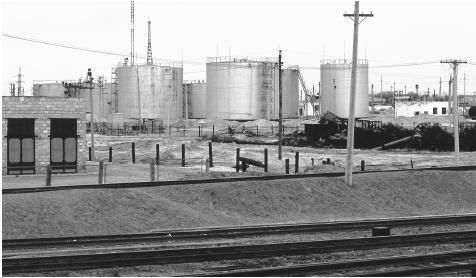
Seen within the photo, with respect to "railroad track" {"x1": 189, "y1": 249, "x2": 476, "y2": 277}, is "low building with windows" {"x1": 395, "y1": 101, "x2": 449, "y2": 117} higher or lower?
higher

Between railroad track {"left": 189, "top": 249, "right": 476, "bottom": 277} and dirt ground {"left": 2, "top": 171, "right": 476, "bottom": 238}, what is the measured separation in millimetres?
9711

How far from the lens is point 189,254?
15.0 meters

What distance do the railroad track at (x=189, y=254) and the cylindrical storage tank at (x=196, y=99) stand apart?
94939 millimetres

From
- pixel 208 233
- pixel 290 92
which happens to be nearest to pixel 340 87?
pixel 290 92

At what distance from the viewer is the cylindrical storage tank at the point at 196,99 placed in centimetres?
11325

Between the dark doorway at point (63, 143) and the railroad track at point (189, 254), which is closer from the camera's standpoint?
the railroad track at point (189, 254)

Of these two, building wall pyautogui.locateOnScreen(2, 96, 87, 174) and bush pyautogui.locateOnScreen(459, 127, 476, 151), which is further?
bush pyautogui.locateOnScreen(459, 127, 476, 151)

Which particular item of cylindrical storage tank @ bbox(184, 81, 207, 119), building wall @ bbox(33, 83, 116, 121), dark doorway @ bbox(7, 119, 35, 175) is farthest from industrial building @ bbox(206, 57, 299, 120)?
dark doorway @ bbox(7, 119, 35, 175)

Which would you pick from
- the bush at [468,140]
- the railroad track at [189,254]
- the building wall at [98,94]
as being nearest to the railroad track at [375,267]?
the railroad track at [189,254]

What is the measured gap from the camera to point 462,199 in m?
34.1

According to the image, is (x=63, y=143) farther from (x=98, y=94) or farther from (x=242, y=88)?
(x=98, y=94)

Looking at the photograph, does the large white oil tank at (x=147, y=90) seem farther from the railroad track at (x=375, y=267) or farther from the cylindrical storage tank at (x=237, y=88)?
the railroad track at (x=375, y=267)

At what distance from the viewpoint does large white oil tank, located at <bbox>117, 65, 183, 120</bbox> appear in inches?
3942

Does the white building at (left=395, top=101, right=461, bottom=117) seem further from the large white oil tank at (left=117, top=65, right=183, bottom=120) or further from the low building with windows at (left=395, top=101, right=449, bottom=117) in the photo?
the large white oil tank at (left=117, top=65, right=183, bottom=120)
